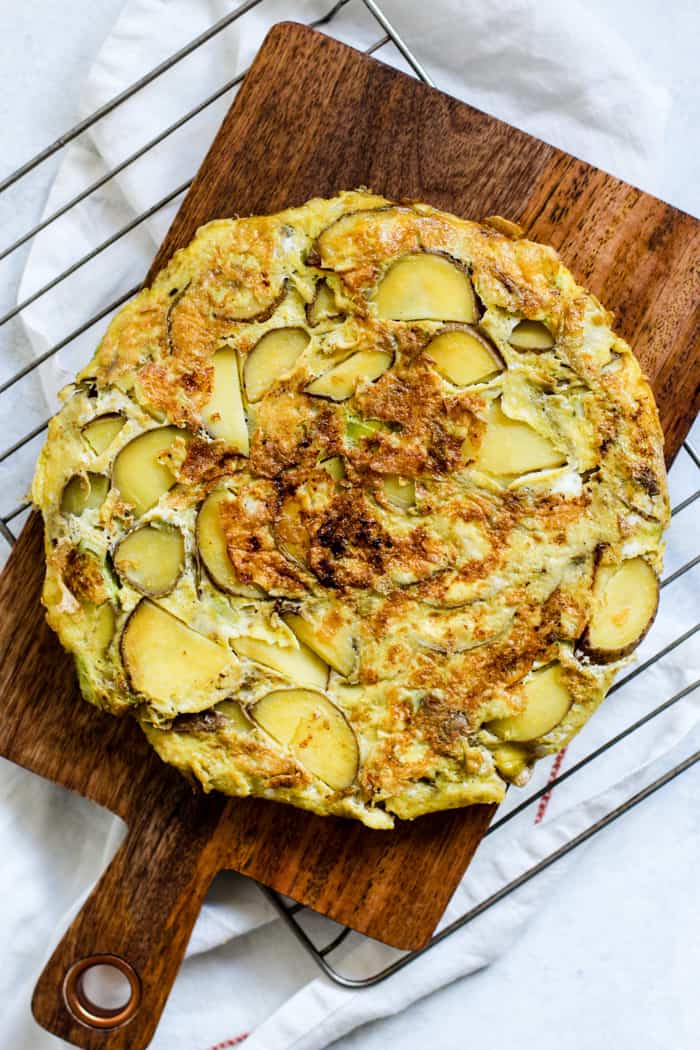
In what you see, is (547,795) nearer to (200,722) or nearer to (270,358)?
(200,722)

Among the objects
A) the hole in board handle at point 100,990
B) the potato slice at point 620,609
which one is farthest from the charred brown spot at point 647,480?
the hole in board handle at point 100,990

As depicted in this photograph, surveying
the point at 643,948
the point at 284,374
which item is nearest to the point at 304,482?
the point at 284,374

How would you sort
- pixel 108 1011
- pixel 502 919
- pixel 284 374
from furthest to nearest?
pixel 502 919
pixel 108 1011
pixel 284 374

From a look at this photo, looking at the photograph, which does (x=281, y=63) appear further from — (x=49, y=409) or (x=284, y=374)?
(x=49, y=409)

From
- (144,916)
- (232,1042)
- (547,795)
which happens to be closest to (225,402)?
(144,916)

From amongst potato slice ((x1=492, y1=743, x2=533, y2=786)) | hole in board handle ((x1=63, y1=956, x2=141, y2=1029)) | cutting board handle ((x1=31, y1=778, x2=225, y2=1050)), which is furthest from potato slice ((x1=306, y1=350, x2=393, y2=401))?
hole in board handle ((x1=63, y1=956, x2=141, y2=1029))

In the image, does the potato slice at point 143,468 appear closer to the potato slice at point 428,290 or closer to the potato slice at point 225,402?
the potato slice at point 225,402

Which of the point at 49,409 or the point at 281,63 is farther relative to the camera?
the point at 49,409

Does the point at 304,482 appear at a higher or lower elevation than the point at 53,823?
higher
